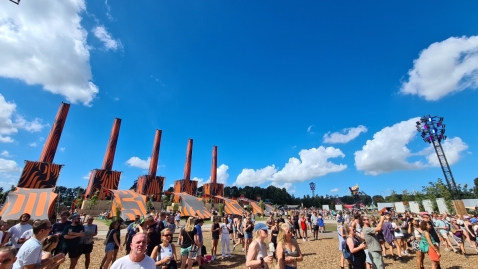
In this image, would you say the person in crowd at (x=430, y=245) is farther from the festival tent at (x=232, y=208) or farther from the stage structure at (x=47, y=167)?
the stage structure at (x=47, y=167)

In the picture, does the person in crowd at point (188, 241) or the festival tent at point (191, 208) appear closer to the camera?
the person in crowd at point (188, 241)

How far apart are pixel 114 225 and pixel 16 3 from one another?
8729 millimetres

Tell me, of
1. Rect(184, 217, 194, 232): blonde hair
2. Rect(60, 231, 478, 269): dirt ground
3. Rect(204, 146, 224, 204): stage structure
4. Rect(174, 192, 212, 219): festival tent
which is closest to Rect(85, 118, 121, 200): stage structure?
Rect(174, 192, 212, 219): festival tent

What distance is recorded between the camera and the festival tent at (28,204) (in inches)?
587

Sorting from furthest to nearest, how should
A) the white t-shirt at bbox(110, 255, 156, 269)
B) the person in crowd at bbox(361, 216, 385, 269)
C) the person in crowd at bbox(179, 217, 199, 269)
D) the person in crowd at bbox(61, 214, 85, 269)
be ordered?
the person in crowd at bbox(179, 217, 199, 269)
the person in crowd at bbox(61, 214, 85, 269)
the person in crowd at bbox(361, 216, 385, 269)
the white t-shirt at bbox(110, 255, 156, 269)

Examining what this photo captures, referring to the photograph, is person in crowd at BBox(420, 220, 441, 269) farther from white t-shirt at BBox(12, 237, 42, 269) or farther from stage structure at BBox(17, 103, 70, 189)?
stage structure at BBox(17, 103, 70, 189)

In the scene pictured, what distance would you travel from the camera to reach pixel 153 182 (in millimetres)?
48969

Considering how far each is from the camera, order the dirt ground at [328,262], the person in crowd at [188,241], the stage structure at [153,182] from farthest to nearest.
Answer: the stage structure at [153,182] < the dirt ground at [328,262] < the person in crowd at [188,241]

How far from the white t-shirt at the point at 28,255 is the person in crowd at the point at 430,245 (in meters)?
7.95

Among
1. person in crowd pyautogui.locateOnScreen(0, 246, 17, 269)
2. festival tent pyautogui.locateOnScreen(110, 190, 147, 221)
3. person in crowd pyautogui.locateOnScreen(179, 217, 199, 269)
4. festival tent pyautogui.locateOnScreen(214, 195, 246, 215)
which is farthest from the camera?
festival tent pyautogui.locateOnScreen(214, 195, 246, 215)

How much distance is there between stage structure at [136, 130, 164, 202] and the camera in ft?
158

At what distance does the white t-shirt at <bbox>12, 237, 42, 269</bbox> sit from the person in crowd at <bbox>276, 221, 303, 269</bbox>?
3.45m

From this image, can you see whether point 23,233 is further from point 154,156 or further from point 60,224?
point 154,156

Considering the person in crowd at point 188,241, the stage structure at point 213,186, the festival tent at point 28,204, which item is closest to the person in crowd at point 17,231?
the person in crowd at point 188,241
